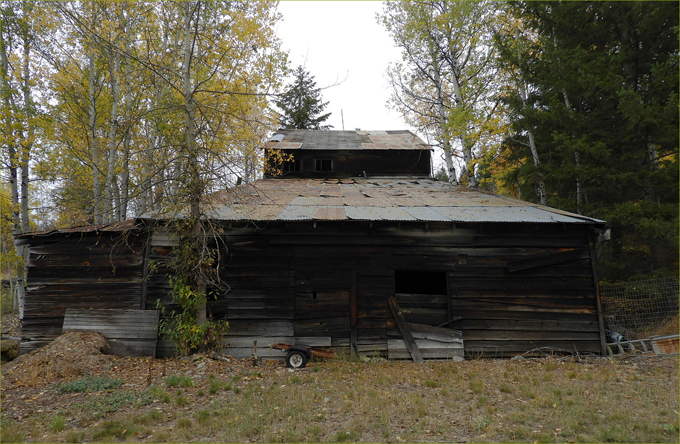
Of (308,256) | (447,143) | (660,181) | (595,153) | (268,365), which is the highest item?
(447,143)

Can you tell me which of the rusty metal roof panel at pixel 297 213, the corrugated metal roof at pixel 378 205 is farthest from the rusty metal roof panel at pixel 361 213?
the rusty metal roof panel at pixel 297 213

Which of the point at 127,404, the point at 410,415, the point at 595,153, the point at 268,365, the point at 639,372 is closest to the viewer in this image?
the point at 410,415

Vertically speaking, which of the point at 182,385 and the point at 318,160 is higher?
the point at 318,160

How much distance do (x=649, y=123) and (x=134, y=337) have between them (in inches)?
592

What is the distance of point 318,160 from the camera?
51.6 ft

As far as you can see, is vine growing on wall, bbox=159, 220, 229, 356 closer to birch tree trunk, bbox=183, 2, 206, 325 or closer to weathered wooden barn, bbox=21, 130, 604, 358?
birch tree trunk, bbox=183, 2, 206, 325

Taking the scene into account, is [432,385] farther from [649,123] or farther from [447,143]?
[447,143]

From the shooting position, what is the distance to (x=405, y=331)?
8.31 m

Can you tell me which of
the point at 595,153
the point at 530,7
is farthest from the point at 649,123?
the point at 530,7

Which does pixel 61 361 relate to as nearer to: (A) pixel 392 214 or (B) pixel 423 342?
(A) pixel 392 214

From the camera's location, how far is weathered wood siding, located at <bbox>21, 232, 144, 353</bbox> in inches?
316

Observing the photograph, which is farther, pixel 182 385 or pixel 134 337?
pixel 134 337

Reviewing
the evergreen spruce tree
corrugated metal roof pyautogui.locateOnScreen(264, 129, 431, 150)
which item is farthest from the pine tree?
the evergreen spruce tree

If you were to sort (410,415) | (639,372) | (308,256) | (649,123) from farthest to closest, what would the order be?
(649,123) → (308,256) → (639,372) → (410,415)
